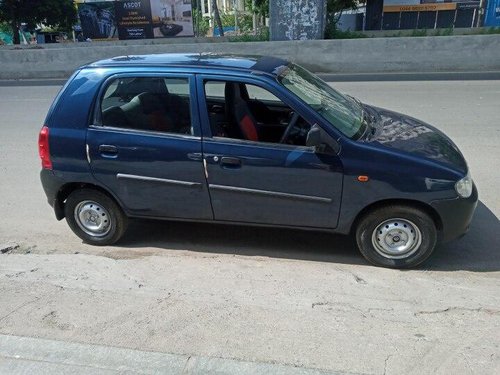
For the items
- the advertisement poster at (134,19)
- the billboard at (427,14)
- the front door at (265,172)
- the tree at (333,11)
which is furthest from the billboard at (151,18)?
the front door at (265,172)

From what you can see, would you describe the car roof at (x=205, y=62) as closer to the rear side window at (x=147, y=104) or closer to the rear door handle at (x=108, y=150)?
the rear side window at (x=147, y=104)

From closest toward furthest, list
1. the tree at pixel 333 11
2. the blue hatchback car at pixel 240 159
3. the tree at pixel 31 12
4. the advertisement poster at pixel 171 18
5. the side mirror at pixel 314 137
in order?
the side mirror at pixel 314 137
the blue hatchback car at pixel 240 159
the tree at pixel 333 11
the advertisement poster at pixel 171 18
the tree at pixel 31 12

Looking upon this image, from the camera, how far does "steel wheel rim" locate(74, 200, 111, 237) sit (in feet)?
13.7

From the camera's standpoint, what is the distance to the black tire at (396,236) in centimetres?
351

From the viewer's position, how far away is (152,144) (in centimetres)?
377

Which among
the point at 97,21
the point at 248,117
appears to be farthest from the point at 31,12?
the point at 248,117

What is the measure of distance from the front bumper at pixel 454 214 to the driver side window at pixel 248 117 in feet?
3.96

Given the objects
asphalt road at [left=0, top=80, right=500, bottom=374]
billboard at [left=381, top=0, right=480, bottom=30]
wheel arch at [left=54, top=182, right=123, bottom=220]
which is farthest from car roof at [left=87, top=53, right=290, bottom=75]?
billboard at [left=381, top=0, right=480, bottom=30]

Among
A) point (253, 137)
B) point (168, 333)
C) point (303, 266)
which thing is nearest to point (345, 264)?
point (303, 266)

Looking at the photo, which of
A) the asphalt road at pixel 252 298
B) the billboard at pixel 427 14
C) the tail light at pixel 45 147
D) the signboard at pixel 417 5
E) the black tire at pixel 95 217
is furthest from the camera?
the signboard at pixel 417 5

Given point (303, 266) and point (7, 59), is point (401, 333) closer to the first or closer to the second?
point (303, 266)

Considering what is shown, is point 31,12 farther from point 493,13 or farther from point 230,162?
point 230,162

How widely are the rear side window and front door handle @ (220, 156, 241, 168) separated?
446 millimetres

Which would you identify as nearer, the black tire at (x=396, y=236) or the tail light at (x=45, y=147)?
the black tire at (x=396, y=236)
